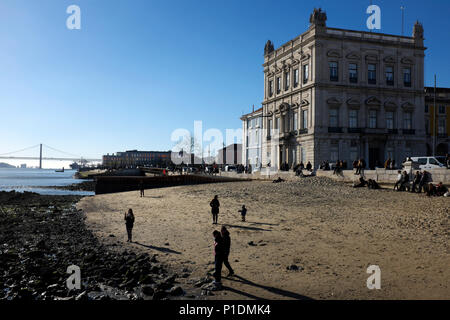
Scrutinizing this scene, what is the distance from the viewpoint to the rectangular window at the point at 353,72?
155 feet

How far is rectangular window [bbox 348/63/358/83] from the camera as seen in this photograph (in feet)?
155

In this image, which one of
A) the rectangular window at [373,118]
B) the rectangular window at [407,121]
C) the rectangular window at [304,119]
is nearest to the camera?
the rectangular window at [373,118]

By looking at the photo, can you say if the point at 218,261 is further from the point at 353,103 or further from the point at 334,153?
the point at 353,103

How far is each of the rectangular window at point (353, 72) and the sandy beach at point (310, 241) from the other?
2375 centimetres

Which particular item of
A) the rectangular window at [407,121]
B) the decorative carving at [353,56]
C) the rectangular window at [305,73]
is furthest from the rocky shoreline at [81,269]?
the rectangular window at [407,121]

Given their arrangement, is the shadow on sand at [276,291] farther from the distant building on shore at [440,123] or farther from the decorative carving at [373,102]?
the distant building on shore at [440,123]

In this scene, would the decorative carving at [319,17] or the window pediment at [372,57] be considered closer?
the decorative carving at [319,17]

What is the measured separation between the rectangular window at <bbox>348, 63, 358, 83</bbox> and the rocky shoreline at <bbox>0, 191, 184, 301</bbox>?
129 ft

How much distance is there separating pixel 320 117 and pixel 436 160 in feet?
59.1

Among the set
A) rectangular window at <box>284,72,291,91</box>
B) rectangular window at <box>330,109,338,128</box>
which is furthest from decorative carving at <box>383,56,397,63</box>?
rectangular window at <box>284,72,291,91</box>

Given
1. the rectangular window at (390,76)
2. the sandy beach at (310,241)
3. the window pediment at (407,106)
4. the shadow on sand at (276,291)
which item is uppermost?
the rectangular window at (390,76)

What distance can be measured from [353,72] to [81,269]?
43951 mm
